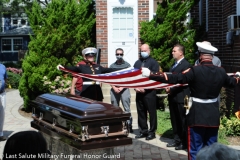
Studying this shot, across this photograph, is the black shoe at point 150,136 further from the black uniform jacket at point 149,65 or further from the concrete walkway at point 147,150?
the black uniform jacket at point 149,65

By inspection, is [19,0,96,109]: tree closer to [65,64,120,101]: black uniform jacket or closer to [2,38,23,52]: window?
[65,64,120,101]: black uniform jacket

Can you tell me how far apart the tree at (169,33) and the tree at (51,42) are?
2.14 metres

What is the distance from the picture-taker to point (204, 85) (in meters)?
5.77

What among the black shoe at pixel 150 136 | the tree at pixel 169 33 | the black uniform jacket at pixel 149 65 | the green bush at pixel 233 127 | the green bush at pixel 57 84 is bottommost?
the black shoe at pixel 150 136

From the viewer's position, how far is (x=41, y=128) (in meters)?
6.56

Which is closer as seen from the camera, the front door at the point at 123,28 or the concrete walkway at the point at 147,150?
the concrete walkway at the point at 147,150

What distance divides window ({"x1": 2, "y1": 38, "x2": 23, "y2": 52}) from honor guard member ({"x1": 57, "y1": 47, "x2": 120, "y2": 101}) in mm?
39063

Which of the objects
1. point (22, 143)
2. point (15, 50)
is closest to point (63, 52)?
point (22, 143)

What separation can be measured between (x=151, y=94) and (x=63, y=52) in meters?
5.04

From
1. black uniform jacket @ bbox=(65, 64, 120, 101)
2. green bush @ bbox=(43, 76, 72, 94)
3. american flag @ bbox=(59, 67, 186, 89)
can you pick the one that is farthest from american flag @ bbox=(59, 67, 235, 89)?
green bush @ bbox=(43, 76, 72, 94)

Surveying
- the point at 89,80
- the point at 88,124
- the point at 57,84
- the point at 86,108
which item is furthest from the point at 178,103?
the point at 57,84

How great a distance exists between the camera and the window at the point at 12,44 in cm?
4566

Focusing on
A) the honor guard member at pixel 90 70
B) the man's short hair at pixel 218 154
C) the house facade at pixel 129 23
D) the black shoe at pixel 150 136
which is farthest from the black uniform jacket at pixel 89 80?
the house facade at pixel 129 23

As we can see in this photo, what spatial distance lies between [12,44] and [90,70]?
39715mm
